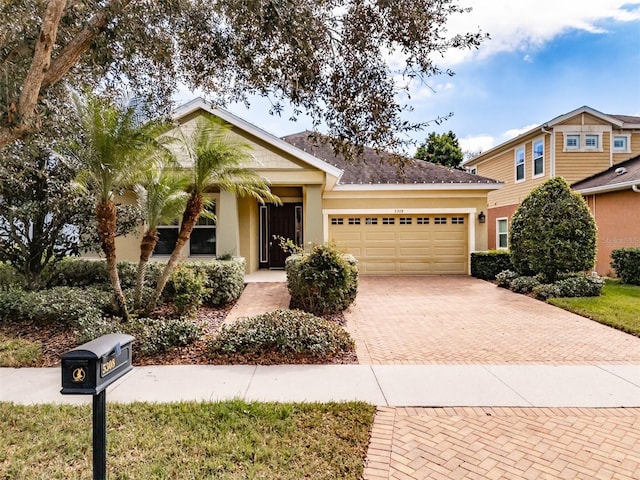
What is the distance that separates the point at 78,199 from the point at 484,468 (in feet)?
27.1

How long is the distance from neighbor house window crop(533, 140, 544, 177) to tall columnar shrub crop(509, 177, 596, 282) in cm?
650

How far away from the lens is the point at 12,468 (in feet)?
9.80

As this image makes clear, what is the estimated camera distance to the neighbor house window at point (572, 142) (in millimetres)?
16406

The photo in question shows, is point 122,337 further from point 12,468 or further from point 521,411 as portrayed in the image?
point 521,411

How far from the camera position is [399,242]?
48.9 feet

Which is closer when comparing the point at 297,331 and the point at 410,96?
the point at 410,96

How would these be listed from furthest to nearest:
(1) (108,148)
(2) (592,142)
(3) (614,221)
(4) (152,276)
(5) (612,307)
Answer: (2) (592,142) < (3) (614,221) < (4) (152,276) < (5) (612,307) < (1) (108,148)

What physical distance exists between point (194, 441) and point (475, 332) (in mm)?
5449

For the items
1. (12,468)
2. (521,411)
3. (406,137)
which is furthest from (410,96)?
(12,468)

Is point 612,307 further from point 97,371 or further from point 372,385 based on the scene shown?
point 97,371

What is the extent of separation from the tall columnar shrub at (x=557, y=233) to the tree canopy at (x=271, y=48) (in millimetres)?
7914

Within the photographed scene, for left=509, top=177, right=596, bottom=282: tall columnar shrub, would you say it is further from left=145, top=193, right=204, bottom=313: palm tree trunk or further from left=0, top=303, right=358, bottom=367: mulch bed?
left=145, top=193, right=204, bottom=313: palm tree trunk

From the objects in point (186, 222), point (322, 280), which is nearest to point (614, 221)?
point (322, 280)

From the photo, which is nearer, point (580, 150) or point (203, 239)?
point (203, 239)
